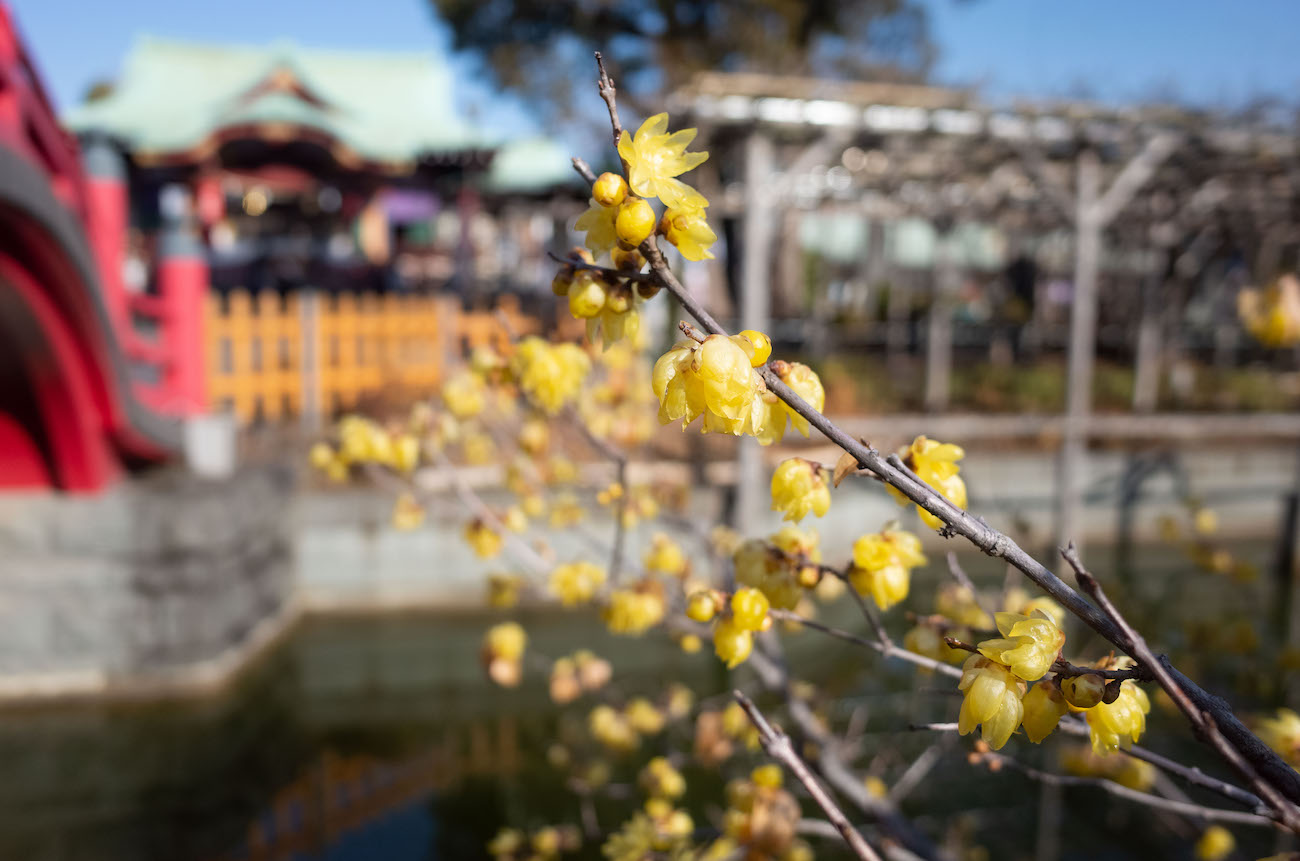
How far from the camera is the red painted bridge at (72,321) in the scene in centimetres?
425

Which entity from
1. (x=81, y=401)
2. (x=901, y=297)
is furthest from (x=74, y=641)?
(x=901, y=297)

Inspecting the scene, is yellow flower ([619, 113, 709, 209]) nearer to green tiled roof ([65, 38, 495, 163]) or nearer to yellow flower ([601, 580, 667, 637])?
yellow flower ([601, 580, 667, 637])

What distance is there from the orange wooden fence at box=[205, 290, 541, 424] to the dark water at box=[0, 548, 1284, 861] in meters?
3.35

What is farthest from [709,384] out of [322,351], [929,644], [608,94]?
[322,351]

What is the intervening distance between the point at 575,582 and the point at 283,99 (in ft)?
33.8

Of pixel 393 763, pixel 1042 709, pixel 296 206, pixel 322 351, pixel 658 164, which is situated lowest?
pixel 393 763

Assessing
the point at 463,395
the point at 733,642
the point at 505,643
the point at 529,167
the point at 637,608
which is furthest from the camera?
the point at 529,167

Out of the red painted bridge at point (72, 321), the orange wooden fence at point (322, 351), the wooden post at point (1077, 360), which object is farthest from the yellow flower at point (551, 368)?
the orange wooden fence at point (322, 351)

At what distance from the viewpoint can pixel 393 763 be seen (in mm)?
5426

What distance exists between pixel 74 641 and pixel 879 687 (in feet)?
16.9

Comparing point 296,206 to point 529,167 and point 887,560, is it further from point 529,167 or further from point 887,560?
point 887,560

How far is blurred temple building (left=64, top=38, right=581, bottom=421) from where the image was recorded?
9.09m

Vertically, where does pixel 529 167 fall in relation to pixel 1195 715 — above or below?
above

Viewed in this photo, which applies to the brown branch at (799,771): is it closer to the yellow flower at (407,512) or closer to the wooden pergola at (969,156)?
the yellow flower at (407,512)
